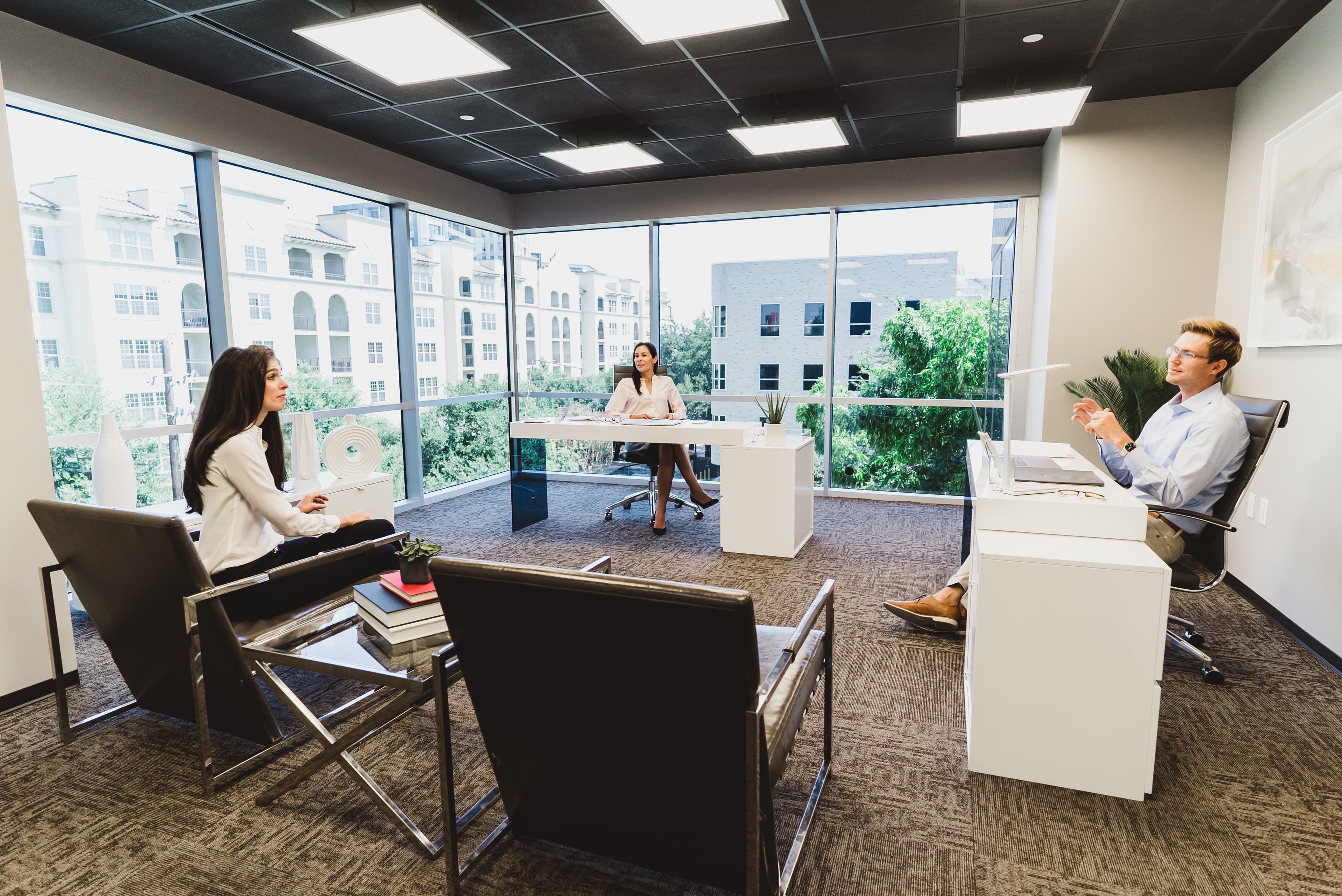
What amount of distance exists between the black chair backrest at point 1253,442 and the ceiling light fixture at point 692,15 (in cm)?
224

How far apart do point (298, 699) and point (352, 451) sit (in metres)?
1.95

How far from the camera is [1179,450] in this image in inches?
100

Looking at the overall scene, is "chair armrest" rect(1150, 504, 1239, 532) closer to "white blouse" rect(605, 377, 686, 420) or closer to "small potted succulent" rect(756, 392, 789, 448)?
"small potted succulent" rect(756, 392, 789, 448)

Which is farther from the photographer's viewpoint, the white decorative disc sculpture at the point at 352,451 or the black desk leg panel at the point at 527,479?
the black desk leg panel at the point at 527,479

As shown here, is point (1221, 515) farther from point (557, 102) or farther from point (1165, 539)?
point (557, 102)

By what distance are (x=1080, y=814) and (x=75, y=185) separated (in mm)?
4592

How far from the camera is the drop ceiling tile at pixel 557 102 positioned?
3.79m

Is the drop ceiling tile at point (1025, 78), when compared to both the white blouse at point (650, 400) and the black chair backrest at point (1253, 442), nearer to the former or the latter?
the black chair backrest at point (1253, 442)

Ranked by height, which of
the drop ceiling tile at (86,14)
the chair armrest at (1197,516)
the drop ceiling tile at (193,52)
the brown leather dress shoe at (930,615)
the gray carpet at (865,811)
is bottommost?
the gray carpet at (865,811)

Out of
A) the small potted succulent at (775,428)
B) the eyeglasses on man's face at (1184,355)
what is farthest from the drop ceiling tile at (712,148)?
the eyeglasses on man's face at (1184,355)

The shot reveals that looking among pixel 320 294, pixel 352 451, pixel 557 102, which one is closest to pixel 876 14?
pixel 557 102

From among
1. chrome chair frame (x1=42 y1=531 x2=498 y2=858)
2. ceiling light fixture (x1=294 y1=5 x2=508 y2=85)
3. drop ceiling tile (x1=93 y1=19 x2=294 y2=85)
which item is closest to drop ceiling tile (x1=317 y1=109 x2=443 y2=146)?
drop ceiling tile (x1=93 y1=19 x2=294 y2=85)

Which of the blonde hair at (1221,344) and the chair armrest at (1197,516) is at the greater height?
the blonde hair at (1221,344)

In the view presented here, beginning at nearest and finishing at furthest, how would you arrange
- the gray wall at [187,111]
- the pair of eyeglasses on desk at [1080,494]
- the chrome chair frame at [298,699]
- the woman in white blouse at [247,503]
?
the chrome chair frame at [298,699] → the pair of eyeglasses on desk at [1080,494] → the woman in white blouse at [247,503] → the gray wall at [187,111]
